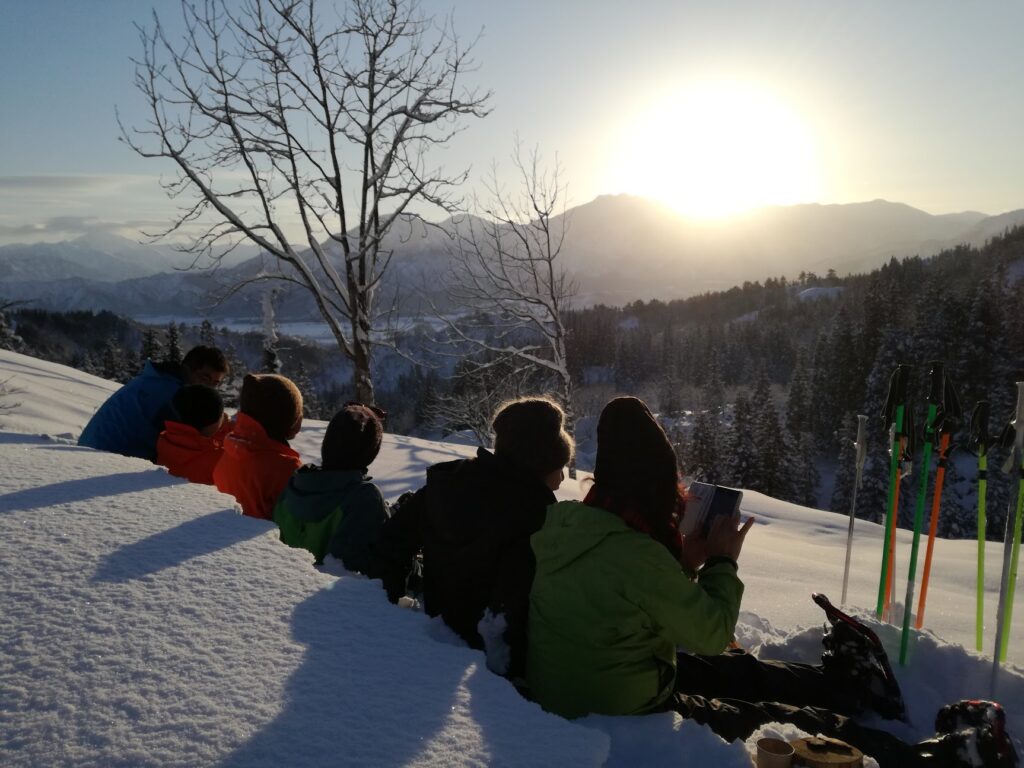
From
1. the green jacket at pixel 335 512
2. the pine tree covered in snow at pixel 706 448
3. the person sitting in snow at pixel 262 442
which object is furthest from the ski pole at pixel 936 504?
the pine tree covered in snow at pixel 706 448

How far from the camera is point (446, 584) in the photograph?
111 inches

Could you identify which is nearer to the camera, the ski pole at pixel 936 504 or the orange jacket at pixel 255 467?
the ski pole at pixel 936 504

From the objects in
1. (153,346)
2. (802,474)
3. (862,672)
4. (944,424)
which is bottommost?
(802,474)

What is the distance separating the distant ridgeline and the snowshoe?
149 cm

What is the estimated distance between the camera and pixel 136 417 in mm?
4824

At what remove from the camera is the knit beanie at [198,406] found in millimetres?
4484

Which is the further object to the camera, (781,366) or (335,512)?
(781,366)

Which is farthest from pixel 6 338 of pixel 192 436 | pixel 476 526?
pixel 476 526

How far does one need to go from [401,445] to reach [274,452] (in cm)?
736

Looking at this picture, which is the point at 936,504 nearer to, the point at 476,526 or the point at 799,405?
the point at 476,526

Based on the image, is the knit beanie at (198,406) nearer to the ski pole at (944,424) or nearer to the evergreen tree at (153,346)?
the ski pole at (944,424)

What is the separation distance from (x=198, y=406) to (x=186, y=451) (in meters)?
0.34

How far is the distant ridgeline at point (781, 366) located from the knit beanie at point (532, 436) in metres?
2.45

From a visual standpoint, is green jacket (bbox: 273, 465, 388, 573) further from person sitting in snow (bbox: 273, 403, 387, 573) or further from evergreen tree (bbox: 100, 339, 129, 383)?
evergreen tree (bbox: 100, 339, 129, 383)
